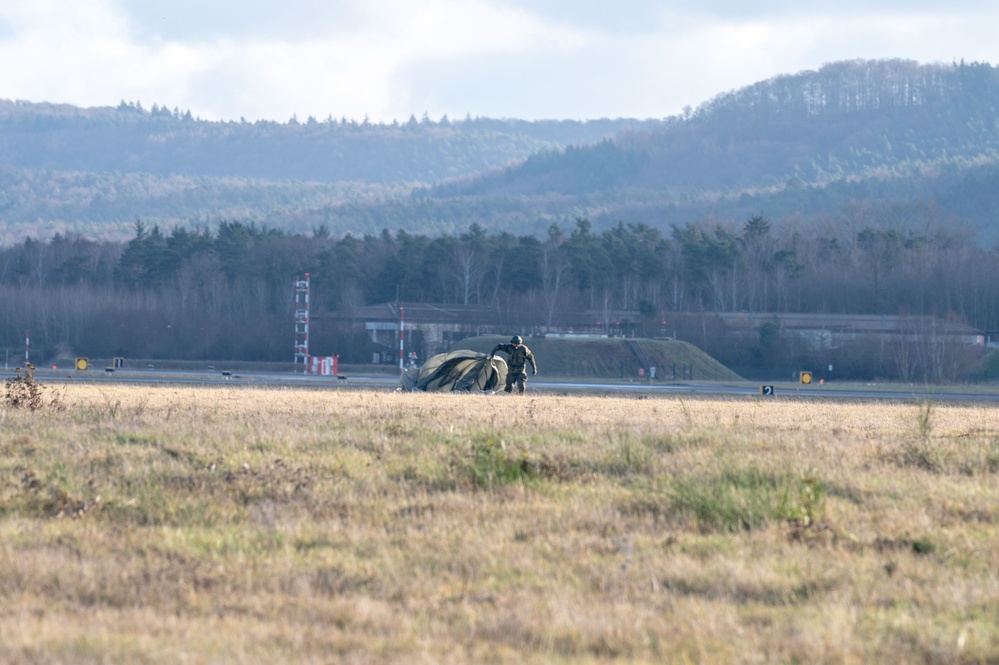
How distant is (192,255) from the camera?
9112 centimetres

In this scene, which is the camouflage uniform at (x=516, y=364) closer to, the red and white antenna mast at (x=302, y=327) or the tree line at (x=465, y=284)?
the red and white antenna mast at (x=302, y=327)

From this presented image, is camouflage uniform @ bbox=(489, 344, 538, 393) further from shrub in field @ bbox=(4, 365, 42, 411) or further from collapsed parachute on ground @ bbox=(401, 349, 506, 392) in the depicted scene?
shrub in field @ bbox=(4, 365, 42, 411)

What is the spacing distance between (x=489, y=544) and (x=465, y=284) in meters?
79.0

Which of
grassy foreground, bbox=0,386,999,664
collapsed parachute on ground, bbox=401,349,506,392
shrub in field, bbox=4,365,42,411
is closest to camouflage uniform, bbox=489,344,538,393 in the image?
collapsed parachute on ground, bbox=401,349,506,392

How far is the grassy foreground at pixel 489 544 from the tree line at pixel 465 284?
2549 inches

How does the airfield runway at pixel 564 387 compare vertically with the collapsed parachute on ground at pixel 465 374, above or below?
below

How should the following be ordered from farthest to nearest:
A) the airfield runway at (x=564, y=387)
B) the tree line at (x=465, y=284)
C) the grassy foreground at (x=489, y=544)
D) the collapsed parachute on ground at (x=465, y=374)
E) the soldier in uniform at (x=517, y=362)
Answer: the tree line at (x=465, y=284) < the airfield runway at (x=564, y=387) < the collapsed parachute on ground at (x=465, y=374) < the soldier in uniform at (x=517, y=362) < the grassy foreground at (x=489, y=544)

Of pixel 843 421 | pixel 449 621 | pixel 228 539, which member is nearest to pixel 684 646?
pixel 449 621

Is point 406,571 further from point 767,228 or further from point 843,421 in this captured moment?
point 767,228

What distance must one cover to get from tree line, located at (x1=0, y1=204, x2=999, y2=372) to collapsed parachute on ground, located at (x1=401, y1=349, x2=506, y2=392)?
4497 centimetres

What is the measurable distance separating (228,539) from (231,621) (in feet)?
6.98

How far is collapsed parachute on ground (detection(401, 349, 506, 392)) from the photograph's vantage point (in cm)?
3153

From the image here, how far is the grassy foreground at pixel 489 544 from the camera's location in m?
6.93

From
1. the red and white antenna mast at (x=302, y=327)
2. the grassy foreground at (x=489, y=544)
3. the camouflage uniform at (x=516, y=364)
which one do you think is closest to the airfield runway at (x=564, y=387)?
the camouflage uniform at (x=516, y=364)
